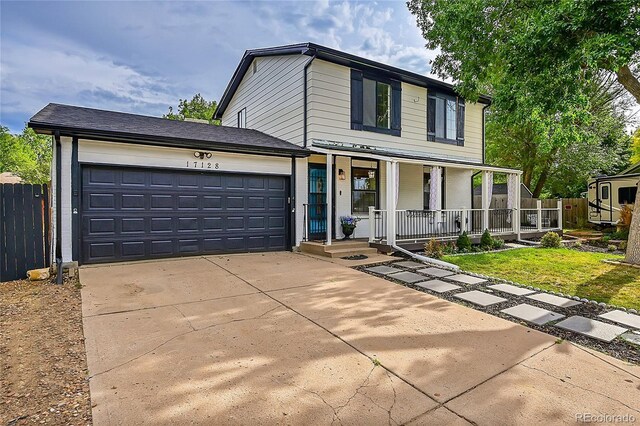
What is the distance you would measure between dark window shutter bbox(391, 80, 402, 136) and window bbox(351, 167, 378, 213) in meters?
1.69

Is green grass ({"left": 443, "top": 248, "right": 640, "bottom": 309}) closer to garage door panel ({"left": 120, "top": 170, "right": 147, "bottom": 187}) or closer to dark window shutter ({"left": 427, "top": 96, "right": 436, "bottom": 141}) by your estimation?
dark window shutter ({"left": 427, "top": 96, "right": 436, "bottom": 141})

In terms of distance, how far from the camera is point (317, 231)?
1027cm

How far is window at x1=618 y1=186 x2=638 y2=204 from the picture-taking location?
1421 cm

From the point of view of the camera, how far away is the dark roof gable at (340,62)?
934cm

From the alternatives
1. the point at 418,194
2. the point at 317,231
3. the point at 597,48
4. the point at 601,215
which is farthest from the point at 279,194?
the point at 601,215

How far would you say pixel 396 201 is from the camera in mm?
9195

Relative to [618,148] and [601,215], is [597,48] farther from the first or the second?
[618,148]

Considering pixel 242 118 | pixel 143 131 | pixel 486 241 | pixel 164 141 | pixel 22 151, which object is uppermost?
pixel 22 151

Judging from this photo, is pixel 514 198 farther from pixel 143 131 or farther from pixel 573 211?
pixel 143 131

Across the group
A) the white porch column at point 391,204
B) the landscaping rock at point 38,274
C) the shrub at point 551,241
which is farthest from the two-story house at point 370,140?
the landscaping rock at point 38,274

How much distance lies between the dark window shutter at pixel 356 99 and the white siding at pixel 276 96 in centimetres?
157

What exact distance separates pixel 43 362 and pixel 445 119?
12.9m

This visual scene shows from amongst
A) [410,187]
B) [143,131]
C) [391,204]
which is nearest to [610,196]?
[410,187]

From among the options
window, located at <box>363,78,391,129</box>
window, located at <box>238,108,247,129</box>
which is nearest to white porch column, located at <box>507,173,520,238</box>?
window, located at <box>363,78,391,129</box>
